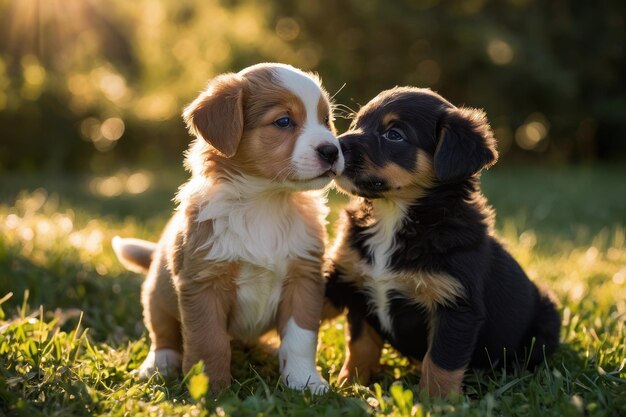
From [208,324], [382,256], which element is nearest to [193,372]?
[208,324]

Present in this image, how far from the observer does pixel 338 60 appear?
1755 centimetres

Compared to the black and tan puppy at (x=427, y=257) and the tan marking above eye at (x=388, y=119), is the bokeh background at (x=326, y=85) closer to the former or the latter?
the black and tan puppy at (x=427, y=257)

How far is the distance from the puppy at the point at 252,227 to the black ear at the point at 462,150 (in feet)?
1.76

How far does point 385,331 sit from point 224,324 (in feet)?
2.92

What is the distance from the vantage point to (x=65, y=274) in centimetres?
534

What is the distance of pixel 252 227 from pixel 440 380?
1.25 m

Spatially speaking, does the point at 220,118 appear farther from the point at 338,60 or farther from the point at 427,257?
the point at 338,60

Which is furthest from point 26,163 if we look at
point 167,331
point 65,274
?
point 167,331

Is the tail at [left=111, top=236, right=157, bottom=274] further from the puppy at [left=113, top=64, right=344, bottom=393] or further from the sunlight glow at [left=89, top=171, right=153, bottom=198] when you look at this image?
the sunlight glow at [left=89, top=171, right=153, bottom=198]

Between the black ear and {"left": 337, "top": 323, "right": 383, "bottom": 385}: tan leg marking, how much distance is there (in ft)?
3.32

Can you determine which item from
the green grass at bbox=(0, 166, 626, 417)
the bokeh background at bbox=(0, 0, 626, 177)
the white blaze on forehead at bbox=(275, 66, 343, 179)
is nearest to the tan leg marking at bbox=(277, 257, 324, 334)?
the green grass at bbox=(0, 166, 626, 417)

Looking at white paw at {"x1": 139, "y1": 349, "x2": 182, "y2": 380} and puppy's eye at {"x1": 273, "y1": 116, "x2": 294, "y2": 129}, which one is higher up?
puppy's eye at {"x1": 273, "y1": 116, "x2": 294, "y2": 129}

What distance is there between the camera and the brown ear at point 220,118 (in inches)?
146

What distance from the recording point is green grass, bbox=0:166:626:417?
3.22 m
